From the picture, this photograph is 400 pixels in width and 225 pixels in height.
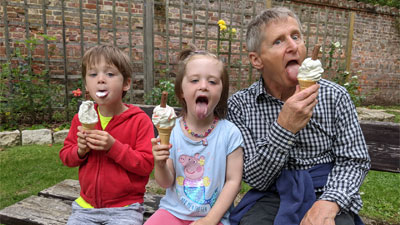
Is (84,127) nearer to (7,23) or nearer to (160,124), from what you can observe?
(160,124)

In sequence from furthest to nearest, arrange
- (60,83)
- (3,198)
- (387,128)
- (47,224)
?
(60,83)
(3,198)
(387,128)
(47,224)

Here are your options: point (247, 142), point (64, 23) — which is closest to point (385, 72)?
point (64, 23)

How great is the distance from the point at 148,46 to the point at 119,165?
4479 millimetres

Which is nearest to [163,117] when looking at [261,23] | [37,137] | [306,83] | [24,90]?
[306,83]

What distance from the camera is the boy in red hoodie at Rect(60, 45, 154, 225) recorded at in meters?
1.66

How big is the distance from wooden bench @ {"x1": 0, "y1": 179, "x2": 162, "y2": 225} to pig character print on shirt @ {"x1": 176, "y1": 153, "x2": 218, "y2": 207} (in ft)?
1.40

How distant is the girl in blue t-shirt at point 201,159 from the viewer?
1553mm

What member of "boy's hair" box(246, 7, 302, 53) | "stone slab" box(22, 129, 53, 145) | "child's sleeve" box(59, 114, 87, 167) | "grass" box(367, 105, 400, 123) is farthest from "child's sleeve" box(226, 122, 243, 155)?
"grass" box(367, 105, 400, 123)

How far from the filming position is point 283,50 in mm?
1613

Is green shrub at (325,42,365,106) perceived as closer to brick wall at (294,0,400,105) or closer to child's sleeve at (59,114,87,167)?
brick wall at (294,0,400,105)

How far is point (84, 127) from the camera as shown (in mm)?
1624

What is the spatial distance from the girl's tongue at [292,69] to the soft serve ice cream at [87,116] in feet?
3.35

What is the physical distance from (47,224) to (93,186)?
36cm

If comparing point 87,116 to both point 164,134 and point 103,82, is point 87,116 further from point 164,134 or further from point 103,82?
point 164,134
